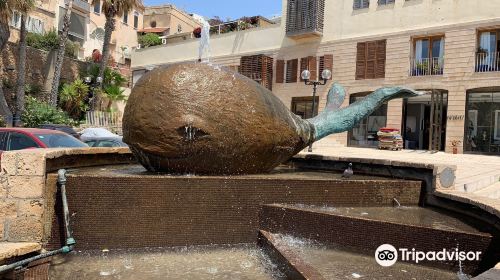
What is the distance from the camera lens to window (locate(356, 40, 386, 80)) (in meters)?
24.5

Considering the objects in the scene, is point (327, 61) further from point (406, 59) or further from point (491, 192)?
point (491, 192)

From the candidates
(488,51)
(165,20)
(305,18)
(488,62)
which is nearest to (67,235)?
(488,62)

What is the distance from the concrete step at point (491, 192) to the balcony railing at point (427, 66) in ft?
46.1

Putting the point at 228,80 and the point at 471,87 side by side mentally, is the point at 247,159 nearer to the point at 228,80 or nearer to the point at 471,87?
the point at 228,80

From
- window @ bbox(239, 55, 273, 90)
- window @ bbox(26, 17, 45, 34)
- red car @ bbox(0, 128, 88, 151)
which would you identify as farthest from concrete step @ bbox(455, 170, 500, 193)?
window @ bbox(26, 17, 45, 34)

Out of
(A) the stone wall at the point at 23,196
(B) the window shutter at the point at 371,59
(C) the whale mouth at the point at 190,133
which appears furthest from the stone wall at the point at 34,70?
(A) the stone wall at the point at 23,196

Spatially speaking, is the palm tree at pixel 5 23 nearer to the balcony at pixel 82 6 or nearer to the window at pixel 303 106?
the window at pixel 303 106

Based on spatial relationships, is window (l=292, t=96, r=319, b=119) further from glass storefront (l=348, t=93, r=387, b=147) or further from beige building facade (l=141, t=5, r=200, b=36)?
beige building facade (l=141, t=5, r=200, b=36)

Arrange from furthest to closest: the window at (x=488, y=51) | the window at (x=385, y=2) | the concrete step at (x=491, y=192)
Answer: the window at (x=385, y=2) < the window at (x=488, y=51) < the concrete step at (x=491, y=192)

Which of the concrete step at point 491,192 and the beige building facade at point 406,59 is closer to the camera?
the concrete step at point 491,192

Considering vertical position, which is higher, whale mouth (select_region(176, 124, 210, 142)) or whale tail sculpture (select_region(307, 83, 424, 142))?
whale tail sculpture (select_region(307, 83, 424, 142))

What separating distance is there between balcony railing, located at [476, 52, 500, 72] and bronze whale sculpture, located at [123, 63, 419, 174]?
18501mm

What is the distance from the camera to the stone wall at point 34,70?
92.2 feet

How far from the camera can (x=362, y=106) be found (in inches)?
292
